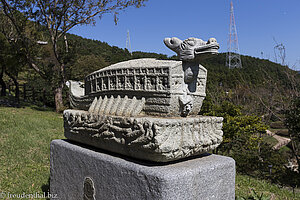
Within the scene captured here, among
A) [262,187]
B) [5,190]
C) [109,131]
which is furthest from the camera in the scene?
[262,187]

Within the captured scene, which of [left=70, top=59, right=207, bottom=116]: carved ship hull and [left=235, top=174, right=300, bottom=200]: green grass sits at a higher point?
[left=70, top=59, right=207, bottom=116]: carved ship hull

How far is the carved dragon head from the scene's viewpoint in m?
2.43

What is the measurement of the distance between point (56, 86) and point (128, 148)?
1110 centimetres

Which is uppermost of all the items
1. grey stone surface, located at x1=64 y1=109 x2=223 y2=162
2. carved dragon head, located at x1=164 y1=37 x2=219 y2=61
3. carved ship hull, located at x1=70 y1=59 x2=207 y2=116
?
carved dragon head, located at x1=164 y1=37 x2=219 y2=61

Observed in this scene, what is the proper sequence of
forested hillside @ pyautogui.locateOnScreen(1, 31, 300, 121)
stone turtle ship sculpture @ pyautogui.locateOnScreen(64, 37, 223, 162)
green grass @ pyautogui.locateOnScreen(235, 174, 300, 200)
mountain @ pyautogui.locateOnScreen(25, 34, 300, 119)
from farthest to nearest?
forested hillside @ pyautogui.locateOnScreen(1, 31, 300, 121) < mountain @ pyautogui.locateOnScreen(25, 34, 300, 119) < green grass @ pyautogui.locateOnScreen(235, 174, 300, 200) < stone turtle ship sculpture @ pyautogui.locateOnScreen(64, 37, 223, 162)

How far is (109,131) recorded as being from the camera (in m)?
2.68

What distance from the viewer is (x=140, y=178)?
2191 millimetres

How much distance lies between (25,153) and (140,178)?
445 centimetres

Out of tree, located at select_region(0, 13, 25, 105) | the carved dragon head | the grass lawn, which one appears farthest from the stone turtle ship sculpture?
tree, located at select_region(0, 13, 25, 105)

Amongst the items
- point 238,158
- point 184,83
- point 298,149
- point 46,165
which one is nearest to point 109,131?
point 184,83

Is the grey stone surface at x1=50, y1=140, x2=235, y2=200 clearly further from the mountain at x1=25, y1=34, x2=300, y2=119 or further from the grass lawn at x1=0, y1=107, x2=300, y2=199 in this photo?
the mountain at x1=25, y1=34, x2=300, y2=119

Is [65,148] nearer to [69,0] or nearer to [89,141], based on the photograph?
[89,141]

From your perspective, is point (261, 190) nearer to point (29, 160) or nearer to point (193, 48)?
point (193, 48)

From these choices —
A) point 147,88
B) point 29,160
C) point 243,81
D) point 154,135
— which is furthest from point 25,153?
point 243,81
